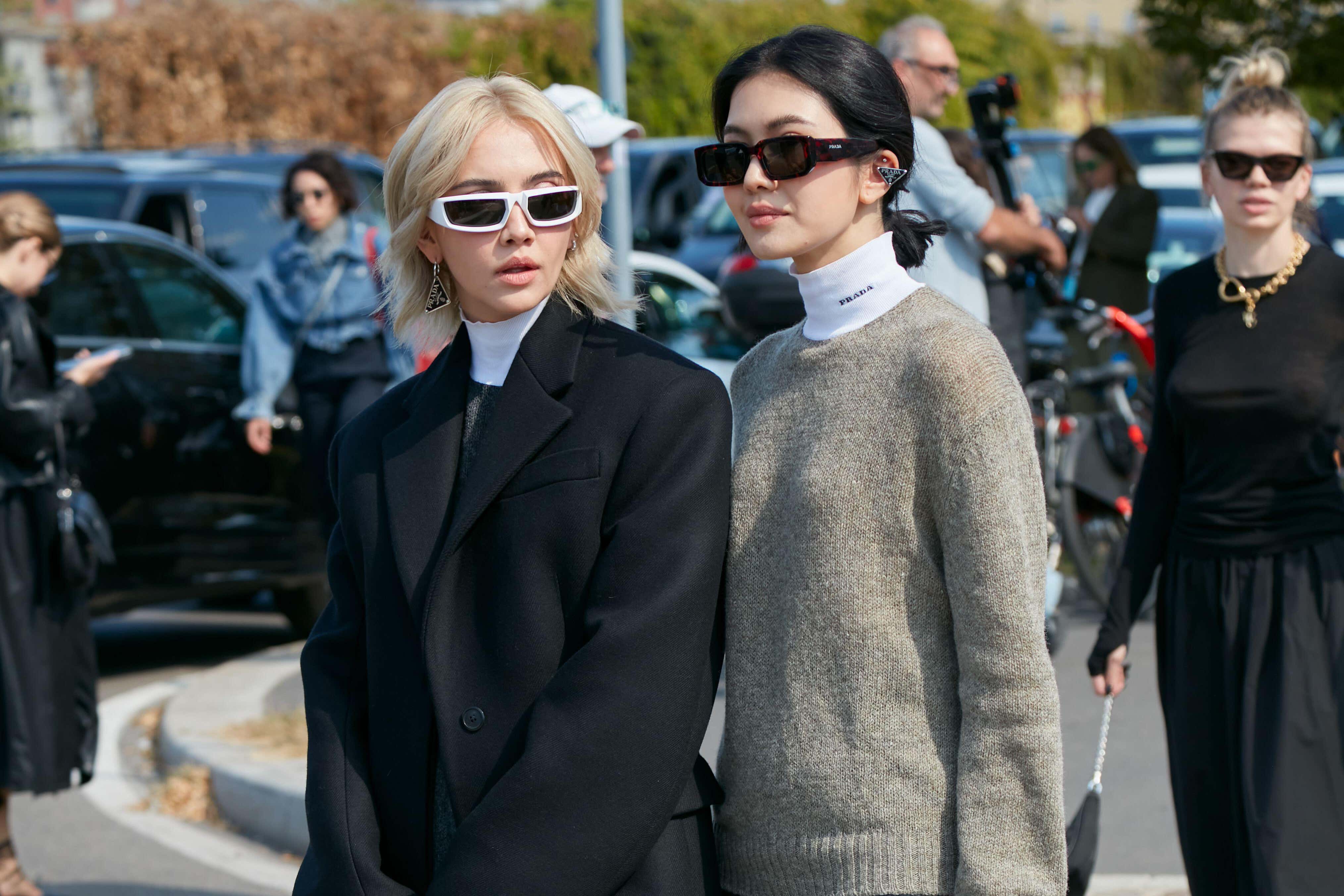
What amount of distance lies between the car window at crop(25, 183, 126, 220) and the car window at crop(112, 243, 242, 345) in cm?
183

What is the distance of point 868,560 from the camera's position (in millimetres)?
2094

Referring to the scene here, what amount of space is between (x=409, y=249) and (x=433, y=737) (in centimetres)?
71

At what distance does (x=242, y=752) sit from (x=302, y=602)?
2.29 meters

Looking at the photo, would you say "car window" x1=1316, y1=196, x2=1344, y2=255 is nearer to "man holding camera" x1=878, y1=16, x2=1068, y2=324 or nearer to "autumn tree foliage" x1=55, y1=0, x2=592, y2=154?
"man holding camera" x1=878, y1=16, x2=1068, y2=324

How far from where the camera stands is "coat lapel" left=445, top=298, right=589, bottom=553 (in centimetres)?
215

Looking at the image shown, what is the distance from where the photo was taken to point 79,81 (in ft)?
74.9

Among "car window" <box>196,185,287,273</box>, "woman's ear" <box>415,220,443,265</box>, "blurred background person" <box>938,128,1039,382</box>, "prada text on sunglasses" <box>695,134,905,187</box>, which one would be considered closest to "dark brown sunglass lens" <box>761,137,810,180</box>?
"prada text on sunglasses" <box>695,134,905,187</box>

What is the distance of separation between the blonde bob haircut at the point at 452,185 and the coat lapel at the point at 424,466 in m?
0.16

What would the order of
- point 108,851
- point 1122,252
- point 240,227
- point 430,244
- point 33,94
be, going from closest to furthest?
point 430,244, point 108,851, point 1122,252, point 240,227, point 33,94

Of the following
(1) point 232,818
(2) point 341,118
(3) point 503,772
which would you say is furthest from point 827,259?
(2) point 341,118

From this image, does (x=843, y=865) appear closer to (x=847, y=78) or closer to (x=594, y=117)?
(x=847, y=78)

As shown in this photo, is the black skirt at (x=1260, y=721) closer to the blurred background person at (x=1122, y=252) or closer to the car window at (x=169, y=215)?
the blurred background person at (x=1122, y=252)

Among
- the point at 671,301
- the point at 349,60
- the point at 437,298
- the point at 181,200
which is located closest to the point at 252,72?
the point at 349,60

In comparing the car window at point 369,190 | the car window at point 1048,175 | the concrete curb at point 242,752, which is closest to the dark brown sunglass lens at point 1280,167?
the concrete curb at point 242,752
